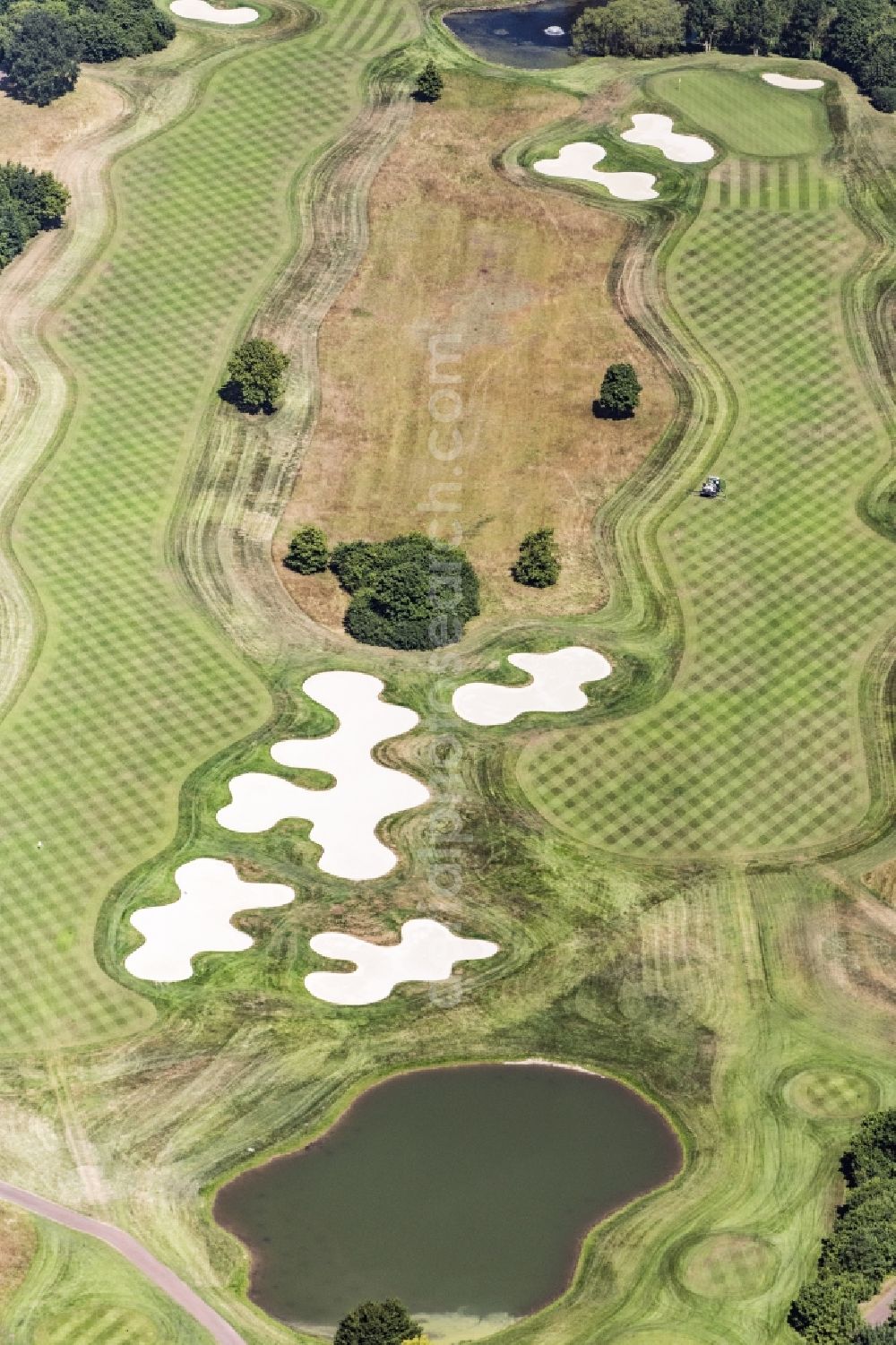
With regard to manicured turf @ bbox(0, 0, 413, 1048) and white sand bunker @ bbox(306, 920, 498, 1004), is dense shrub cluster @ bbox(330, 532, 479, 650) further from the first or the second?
white sand bunker @ bbox(306, 920, 498, 1004)

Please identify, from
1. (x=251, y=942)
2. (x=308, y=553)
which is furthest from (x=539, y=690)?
(x=251, y=942)

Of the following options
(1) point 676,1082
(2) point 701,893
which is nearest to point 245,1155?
(1) point 676,1082

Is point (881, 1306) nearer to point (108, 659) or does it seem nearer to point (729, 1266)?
point (729, 1266)

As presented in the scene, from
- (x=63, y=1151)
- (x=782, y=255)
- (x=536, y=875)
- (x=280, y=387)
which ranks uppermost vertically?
(x=782, y=255)

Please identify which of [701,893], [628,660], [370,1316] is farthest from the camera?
[628,660]

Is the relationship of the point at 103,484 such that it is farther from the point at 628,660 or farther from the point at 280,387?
the point at 628,660

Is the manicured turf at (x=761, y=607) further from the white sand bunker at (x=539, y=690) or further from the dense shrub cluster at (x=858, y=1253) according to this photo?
the dense shrub cluster at (x=858, y=1253)
